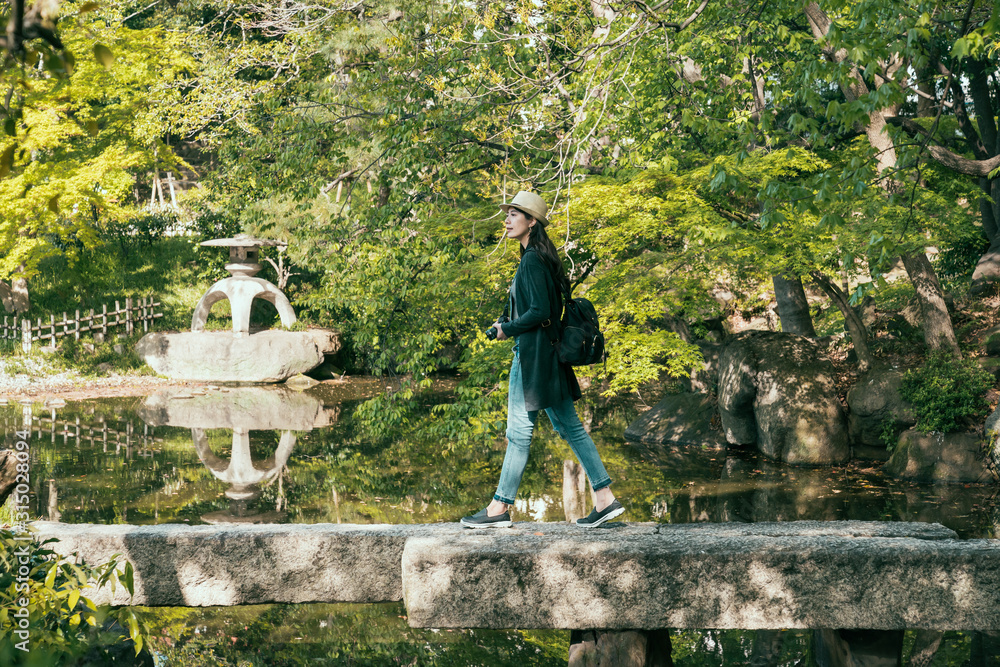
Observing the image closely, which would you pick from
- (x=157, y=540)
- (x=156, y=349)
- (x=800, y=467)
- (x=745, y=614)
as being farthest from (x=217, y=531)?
(x=156, y=349)

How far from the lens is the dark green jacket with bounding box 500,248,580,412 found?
4.57m

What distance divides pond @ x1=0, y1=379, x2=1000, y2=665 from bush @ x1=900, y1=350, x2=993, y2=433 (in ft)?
3.50

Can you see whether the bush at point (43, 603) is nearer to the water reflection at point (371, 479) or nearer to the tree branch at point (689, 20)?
the tree branch at point (689, 20)

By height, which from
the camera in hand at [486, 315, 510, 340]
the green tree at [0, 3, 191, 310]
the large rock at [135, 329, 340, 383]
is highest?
the green tree at [0, 3, 191, 310]

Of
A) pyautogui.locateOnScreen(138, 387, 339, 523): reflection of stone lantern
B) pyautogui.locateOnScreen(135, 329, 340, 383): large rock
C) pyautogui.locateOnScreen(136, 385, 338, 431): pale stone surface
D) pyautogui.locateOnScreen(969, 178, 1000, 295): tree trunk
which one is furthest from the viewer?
pyautogui.locateOnScreen(135, 329, 340, 383): large rock

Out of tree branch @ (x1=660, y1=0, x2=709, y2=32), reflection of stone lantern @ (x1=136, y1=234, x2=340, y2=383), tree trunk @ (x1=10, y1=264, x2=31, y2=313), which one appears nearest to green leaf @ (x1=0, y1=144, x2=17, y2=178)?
tree branch @ (x1=660, y1=0, x2=709, y2=32)

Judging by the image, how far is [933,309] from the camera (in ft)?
42.1

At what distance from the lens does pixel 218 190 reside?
73.8 ft

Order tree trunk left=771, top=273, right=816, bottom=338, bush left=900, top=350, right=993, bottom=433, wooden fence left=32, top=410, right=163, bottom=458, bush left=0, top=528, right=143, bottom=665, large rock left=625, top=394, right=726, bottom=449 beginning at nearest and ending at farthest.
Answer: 1. bush left=0, top=528, right=143, bottom=665
2. bush left=900, top=350, right=993, bottom=433
3. wooden fence left=32, top=410, right=163, bottom=458
4. large rock left=625, top=394, right=726, bottom=449
5. tree trunk left=771, top=273, right=816, bottom=338

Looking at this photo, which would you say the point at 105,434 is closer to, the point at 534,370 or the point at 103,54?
the point at 534,370

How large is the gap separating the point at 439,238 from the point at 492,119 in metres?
1.56

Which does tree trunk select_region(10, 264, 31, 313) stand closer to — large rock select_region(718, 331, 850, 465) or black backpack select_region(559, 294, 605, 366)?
large rock select_region(718, 331, 850, 465)

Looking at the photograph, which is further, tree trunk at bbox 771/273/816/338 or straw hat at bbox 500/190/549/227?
tree trunk at bbox 771/273/816/338

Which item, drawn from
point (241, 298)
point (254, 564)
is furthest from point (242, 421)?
point (254, 564)
